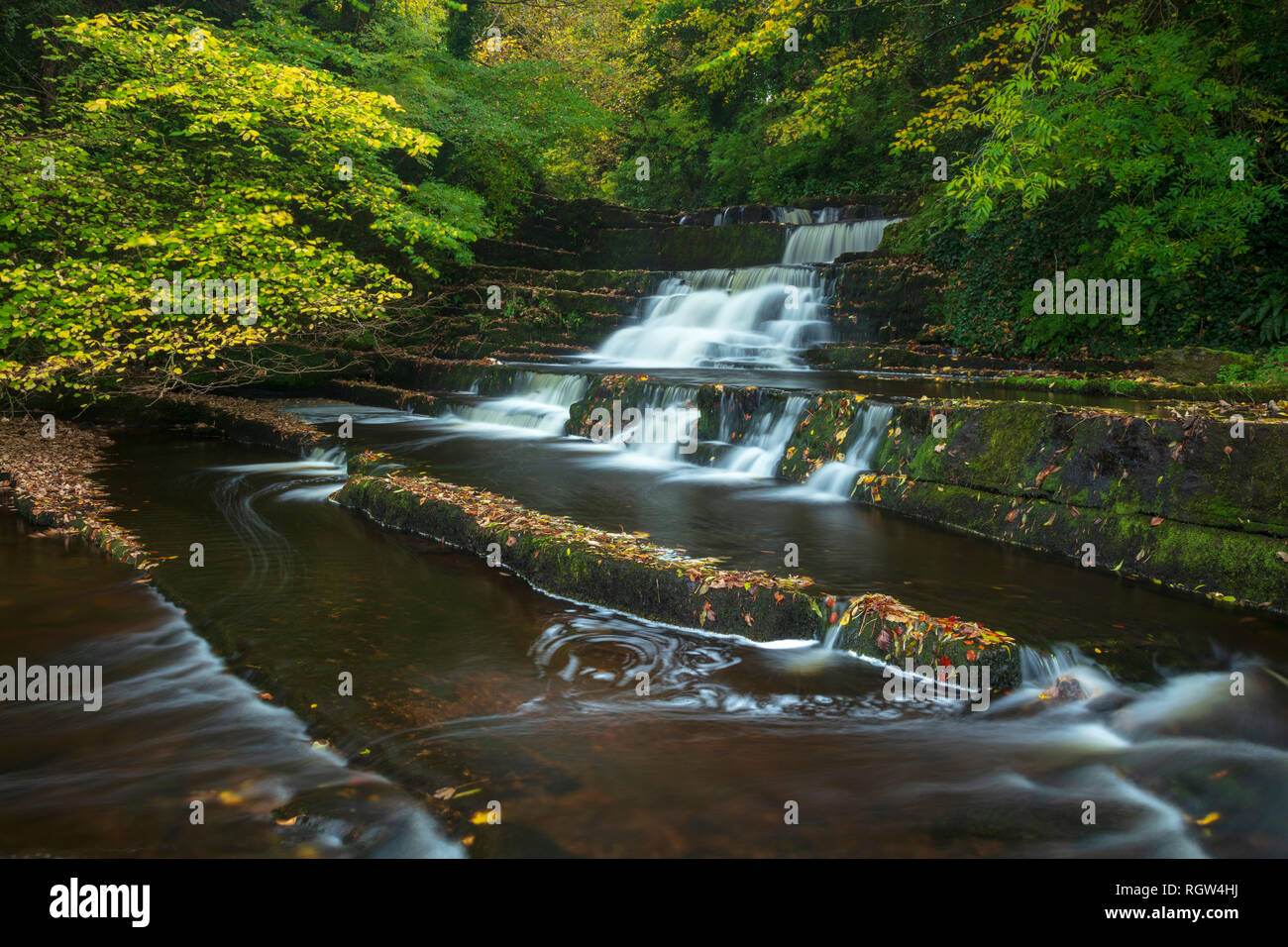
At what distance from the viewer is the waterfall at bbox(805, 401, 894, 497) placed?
8.68 metres

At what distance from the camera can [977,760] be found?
381 centimetres

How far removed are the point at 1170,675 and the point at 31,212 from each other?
36.7ft

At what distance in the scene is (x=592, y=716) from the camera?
13.7ft

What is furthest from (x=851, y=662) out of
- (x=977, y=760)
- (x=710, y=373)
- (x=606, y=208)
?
(x=606, y=208)

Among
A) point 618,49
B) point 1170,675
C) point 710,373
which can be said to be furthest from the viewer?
point 618,49

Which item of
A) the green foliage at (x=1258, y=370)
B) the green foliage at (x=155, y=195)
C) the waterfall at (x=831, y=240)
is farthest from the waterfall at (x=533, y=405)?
the waterfall at (x=831, y=240)

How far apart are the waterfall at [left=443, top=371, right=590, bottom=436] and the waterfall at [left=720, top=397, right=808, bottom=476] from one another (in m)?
3.61

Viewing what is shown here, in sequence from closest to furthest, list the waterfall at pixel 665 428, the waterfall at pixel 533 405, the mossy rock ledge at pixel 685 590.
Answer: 1. the mossy rock ledge at pixel 685 590
2. the waterfall at pixel 665 428
3. the waterfall at pixel 533 405

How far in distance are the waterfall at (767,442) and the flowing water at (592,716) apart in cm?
218

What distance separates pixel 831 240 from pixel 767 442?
1232 centimetres

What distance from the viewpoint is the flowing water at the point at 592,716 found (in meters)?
3.28

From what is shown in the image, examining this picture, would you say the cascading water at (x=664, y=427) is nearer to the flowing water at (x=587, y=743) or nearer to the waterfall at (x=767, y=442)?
the waterfall at (x=767, y=442)

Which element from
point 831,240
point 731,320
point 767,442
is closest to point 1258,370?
point 767,442
